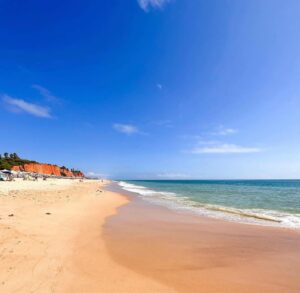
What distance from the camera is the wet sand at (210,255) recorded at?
5452 mm

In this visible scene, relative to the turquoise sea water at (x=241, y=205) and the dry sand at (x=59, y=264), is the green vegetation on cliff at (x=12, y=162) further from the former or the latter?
the dry sand at (x=59, y=264)

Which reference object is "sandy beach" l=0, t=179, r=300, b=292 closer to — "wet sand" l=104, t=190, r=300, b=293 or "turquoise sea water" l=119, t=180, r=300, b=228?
"wet sand" l=104, t=190, r=300, b=293

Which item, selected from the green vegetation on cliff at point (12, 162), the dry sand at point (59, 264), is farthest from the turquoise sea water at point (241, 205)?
the green vegetation on cliff at point (12, 162)

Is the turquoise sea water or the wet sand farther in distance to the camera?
the turquoise sea water

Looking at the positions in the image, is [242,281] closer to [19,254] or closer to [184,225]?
[19,254]

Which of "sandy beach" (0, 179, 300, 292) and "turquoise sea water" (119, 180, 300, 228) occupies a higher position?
"turquoise sea water" (119, 180, 300, 228)

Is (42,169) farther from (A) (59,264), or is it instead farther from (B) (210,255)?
(B) (210,255)

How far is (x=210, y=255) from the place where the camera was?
7.40m

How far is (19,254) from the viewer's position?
6375 millimetres

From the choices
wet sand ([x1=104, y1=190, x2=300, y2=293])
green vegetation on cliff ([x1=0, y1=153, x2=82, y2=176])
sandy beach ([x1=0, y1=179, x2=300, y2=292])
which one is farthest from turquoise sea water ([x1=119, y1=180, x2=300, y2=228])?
green vegetation on cliff ([x1=0, y1=153, x2=82, y2=176])

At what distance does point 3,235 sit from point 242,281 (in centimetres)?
740

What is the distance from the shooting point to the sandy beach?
5184 mm

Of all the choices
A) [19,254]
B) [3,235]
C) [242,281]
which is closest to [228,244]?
[242,281]

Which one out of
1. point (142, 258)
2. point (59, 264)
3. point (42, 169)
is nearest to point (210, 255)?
point (142, 258)
